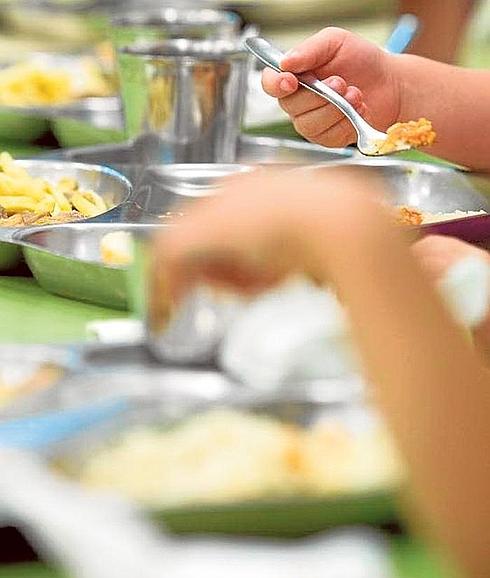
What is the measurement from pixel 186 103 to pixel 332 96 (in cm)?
25

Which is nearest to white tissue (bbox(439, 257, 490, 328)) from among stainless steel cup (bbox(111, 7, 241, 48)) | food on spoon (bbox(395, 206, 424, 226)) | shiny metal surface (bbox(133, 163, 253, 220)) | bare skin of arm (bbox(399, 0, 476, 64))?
food on spoon (bbox(395, 206, 424, 226))

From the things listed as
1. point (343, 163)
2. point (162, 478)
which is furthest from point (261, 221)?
point (343, 163)

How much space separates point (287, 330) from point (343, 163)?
79 centimetres

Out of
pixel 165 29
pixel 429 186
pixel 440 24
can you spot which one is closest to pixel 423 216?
pixel 429 186

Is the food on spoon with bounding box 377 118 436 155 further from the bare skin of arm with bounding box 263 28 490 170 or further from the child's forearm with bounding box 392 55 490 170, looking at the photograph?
the child's forearm with bounding box 392 55 490 170

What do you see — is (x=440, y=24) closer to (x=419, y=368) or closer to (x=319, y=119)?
(x=319, y=119)

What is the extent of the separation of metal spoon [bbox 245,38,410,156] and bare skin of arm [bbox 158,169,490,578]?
2.67 feet

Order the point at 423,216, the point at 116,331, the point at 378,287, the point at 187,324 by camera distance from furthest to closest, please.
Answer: the point at 423,216 < the point at 116,331 < the point at 187,324 < the point at 378,287

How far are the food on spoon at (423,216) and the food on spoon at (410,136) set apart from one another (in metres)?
0.08

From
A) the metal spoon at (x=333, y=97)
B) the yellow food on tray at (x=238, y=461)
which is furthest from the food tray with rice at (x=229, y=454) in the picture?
the metal spoon at (x=333, y=97)

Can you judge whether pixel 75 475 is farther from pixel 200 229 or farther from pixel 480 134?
pixel 480 134

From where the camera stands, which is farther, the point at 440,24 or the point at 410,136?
the point at 440,24

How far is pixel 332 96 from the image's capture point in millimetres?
1693

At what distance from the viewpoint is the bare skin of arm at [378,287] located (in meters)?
0.77
